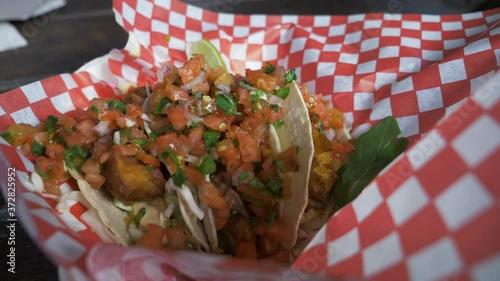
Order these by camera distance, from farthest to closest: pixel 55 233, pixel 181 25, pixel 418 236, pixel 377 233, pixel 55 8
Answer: pixel 55 8, pixel 181 25, pixel 55 233, pixel 377 233, pixel 418 236

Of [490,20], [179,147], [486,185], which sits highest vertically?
[486,185]

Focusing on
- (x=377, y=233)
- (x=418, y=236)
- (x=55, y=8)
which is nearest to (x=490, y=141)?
(x=418, y=236)

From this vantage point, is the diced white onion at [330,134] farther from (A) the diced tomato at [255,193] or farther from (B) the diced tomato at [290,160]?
(A) the diced tomato at [255,193]

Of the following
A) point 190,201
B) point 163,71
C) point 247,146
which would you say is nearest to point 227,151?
point 247,146

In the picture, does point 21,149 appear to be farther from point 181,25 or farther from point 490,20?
point 490,20

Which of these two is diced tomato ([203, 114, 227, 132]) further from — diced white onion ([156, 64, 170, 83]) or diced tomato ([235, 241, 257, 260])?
diced tomato ([235, 241, 257, 260])

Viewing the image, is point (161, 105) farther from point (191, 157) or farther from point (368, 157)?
point (368, 157)

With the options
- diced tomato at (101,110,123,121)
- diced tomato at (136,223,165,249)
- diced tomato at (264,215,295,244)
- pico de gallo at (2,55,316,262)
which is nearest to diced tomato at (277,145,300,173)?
pico de gallo at (2,55,316,262)
